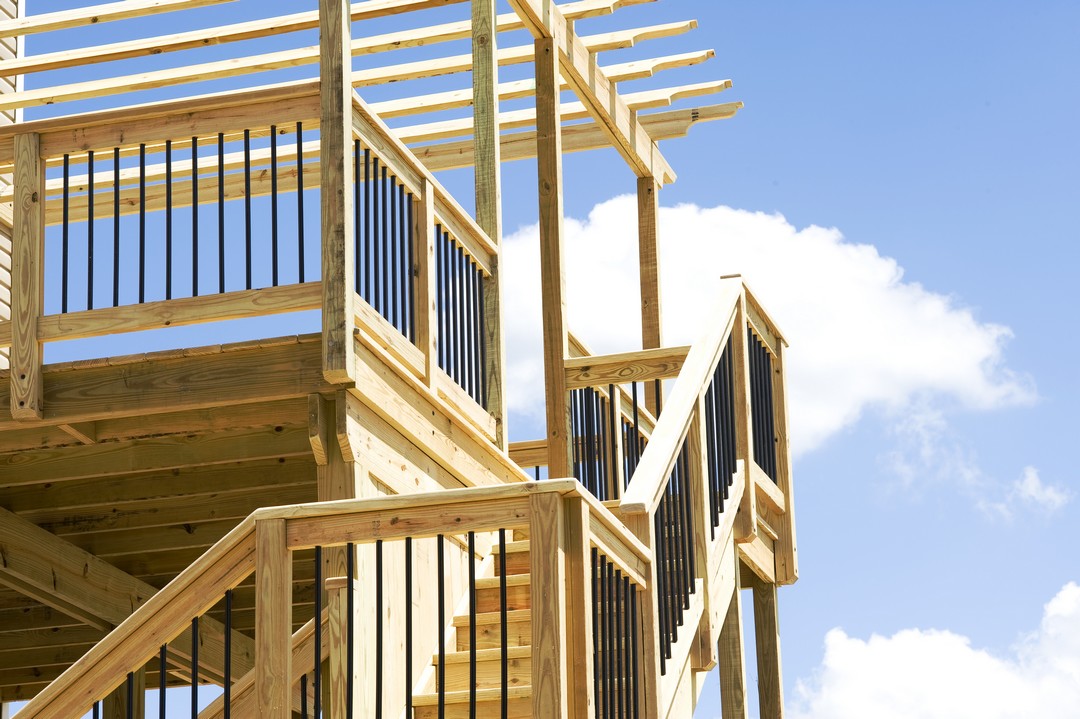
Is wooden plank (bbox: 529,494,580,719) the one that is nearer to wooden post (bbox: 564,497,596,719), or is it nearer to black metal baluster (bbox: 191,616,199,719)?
wooden post (bbox: 564,497,596,719)

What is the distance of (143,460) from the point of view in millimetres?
8547

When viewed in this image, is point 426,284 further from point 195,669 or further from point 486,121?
point 195,669

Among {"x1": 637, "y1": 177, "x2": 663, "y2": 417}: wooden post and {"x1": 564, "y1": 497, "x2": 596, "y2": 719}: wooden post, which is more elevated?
{"x1": 637, "y1": 177, "x2": 663, "y2": 417}: wooden post

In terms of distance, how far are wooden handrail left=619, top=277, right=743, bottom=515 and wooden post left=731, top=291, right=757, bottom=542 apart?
19cm

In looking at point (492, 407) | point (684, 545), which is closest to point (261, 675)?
point (684, 545)

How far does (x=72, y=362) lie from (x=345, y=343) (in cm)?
134

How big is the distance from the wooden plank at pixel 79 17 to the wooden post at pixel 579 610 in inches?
334

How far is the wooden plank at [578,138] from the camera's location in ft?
42.8

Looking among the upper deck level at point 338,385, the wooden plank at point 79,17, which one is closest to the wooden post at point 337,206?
the upper deck level at point 338,385

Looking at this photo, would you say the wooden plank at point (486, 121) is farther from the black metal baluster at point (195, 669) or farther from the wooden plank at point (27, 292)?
the black metal baluster at point (195, 669)

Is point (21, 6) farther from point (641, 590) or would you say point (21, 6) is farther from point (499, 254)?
point (641, 590)

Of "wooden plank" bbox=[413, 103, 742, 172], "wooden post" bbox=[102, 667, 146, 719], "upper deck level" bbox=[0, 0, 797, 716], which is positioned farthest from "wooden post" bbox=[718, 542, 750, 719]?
"wooden plank" bbox=[413, 103, 742, 172]

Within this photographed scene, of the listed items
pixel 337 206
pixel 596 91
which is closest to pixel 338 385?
pixel 337 206

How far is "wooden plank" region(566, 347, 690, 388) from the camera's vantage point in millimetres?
9438
